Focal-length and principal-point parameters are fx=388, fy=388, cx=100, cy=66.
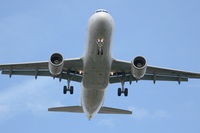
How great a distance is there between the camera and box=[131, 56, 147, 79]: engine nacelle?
2548 centimetres

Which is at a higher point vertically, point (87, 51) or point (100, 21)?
point (100, 21)

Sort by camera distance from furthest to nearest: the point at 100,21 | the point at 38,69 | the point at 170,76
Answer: the point at 170,76, the point at 38,69, the point at 100,21

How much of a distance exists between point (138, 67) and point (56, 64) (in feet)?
17.8

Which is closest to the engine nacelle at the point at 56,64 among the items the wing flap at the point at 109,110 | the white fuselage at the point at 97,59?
the white fuselage at the point at 97,59

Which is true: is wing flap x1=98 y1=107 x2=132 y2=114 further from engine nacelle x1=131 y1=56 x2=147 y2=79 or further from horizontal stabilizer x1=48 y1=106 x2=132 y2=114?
engine nacelle x1=131 y1=56 x2=147 y2=79

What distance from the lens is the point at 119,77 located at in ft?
99.7

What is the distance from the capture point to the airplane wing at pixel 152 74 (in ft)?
92.0

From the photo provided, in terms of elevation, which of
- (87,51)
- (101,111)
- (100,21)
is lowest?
(101,111)

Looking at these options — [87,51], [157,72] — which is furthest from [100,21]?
[157,72]

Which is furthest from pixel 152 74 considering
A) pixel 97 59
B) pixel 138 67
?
pixel 97 59

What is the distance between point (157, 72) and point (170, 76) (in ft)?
7.62

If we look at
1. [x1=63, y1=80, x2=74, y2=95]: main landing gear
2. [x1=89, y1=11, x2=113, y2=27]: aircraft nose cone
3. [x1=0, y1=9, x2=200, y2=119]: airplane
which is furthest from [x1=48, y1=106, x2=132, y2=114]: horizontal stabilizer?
[x1=89, y1=11, x2=113, y2=27]: aircraft nose cone

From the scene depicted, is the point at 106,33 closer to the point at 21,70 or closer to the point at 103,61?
the point at 103,61

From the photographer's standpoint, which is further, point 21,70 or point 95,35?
point 21,70
